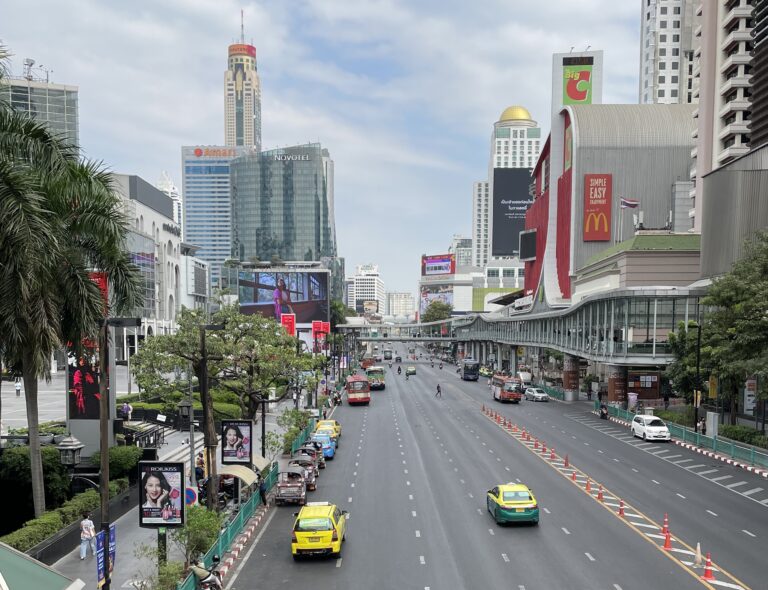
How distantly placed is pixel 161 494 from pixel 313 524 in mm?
4936

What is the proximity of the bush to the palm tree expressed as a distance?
16.8 ft

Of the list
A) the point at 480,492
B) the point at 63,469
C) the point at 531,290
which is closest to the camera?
the point at 63,469

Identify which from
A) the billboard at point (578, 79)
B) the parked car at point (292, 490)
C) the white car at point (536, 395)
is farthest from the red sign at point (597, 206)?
the parked car at point (292, 490)

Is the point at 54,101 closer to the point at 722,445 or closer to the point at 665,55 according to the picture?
the point at 665,55

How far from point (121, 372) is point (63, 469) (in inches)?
2648

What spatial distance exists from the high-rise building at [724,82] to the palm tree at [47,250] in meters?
63.7

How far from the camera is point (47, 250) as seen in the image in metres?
20.3

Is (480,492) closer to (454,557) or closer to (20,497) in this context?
(454,557)

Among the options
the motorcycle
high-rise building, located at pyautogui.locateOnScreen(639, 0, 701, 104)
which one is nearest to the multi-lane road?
the motorcycle

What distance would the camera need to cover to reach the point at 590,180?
350 ft

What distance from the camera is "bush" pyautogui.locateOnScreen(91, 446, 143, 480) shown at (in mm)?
28094

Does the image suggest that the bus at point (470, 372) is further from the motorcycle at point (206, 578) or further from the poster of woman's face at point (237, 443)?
the motorcycle at point (206, 578)

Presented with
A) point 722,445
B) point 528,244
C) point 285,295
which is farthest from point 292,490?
point 528,244

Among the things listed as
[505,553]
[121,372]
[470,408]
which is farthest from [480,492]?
[121,372]
